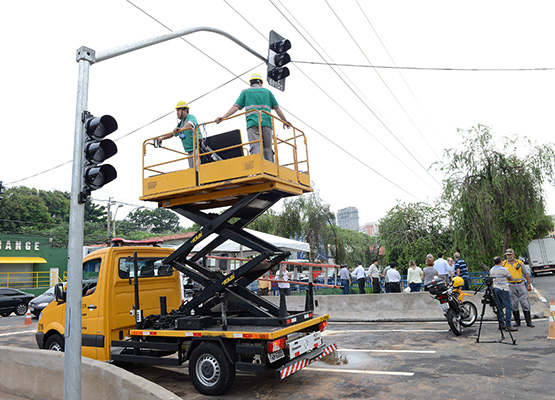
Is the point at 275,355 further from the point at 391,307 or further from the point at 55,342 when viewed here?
the point at 391,307

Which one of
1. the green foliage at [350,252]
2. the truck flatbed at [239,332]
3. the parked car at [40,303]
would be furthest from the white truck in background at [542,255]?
the parked car at [40,303]

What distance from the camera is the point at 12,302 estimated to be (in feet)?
69.1

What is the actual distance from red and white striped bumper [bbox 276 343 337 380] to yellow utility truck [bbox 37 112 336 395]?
14 mm

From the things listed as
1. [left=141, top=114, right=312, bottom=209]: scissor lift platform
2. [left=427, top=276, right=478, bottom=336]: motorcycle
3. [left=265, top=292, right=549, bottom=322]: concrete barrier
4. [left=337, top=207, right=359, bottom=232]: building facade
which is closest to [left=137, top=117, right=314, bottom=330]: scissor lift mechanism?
[left=141, top=114, right=312, bottom=209]: scissor lift platform

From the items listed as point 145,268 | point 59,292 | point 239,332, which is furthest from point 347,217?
point 239,332

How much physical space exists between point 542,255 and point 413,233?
13990 mm

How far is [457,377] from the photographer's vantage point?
583cm

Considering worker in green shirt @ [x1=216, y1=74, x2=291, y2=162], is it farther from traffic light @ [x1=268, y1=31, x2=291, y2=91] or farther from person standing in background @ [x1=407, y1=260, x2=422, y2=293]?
person standing in background @ [x1=407, y1=260, x2=422, y2=293]

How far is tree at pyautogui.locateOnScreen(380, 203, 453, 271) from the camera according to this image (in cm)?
2458

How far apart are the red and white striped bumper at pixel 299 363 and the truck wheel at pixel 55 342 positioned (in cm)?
423

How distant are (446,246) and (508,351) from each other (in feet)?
60.2

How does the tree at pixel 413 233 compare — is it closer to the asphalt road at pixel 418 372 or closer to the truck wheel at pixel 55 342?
the asphalt road at pixel 418 372

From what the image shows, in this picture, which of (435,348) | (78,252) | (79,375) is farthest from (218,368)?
(435,348)

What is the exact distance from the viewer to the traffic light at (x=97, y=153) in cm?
500
